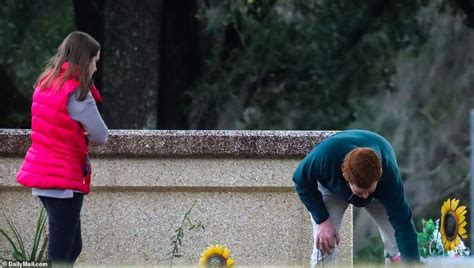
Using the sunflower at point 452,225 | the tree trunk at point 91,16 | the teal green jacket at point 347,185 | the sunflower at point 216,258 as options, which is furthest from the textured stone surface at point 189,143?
the tree trunk at point 91,16

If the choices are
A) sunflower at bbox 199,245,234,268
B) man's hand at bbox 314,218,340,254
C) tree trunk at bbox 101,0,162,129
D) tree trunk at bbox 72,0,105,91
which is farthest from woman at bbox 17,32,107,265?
tree trunk at bbox 72,0,105,91

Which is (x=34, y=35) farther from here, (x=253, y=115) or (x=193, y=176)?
(x=193, y=176)

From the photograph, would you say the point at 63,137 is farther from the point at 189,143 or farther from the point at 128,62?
the point at 128,62

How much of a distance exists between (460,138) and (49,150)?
74.0 ft

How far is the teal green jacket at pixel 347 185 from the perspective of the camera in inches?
267

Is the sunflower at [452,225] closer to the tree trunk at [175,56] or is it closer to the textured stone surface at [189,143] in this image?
the textured stone surface at [189,143]

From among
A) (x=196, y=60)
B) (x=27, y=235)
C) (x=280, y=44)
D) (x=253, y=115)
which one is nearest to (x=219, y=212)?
(x=27, y=235)

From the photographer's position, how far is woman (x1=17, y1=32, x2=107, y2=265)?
6.69 m

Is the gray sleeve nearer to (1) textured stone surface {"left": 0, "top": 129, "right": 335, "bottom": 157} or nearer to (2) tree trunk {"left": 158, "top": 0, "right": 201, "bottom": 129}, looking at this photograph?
(1) textured stone surface {"left": 0, "top": 129, "right": 335, "bottom": 157}

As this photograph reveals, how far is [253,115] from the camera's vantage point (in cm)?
1852

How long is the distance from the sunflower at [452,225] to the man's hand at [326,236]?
3.22 feet

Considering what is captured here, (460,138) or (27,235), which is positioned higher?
(27,235)

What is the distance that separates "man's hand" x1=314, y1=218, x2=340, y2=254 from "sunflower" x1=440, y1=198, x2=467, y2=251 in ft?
3.22

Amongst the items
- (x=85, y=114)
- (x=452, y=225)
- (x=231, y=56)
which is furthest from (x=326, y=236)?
(x=231, y=56)
